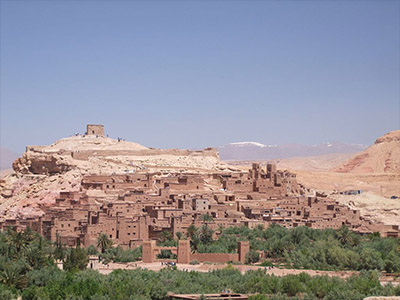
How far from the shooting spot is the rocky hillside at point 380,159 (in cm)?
10644

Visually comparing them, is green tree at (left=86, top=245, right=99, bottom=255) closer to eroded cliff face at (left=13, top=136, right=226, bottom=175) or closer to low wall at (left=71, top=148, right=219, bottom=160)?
eroded cliff face at (left=13, top=136, right=226, bottom=175)

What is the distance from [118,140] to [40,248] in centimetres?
3259

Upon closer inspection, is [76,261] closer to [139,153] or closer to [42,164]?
[42,164]

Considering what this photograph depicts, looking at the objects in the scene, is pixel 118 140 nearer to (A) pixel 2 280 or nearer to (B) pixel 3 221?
(B) pixel 3 221

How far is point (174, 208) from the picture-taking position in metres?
49.3

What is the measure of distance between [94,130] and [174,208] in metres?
26.8

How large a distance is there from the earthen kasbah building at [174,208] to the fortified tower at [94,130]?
1482 centimetres

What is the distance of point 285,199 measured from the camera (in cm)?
5453

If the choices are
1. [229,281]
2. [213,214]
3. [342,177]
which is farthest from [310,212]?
[342,177]

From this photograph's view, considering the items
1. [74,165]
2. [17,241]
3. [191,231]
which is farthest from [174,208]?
[74,165]

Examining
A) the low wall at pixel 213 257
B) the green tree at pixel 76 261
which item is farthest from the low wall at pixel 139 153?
the green tree at pixel 76 261

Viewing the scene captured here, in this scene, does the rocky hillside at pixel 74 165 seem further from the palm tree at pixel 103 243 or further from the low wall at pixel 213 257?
the low wall at pixel 213 257

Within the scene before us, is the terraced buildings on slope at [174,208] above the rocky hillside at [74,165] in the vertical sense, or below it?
below

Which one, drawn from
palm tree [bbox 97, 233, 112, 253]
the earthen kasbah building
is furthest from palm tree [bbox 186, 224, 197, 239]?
palm tree [bbox 97, 233, 112, 253]
